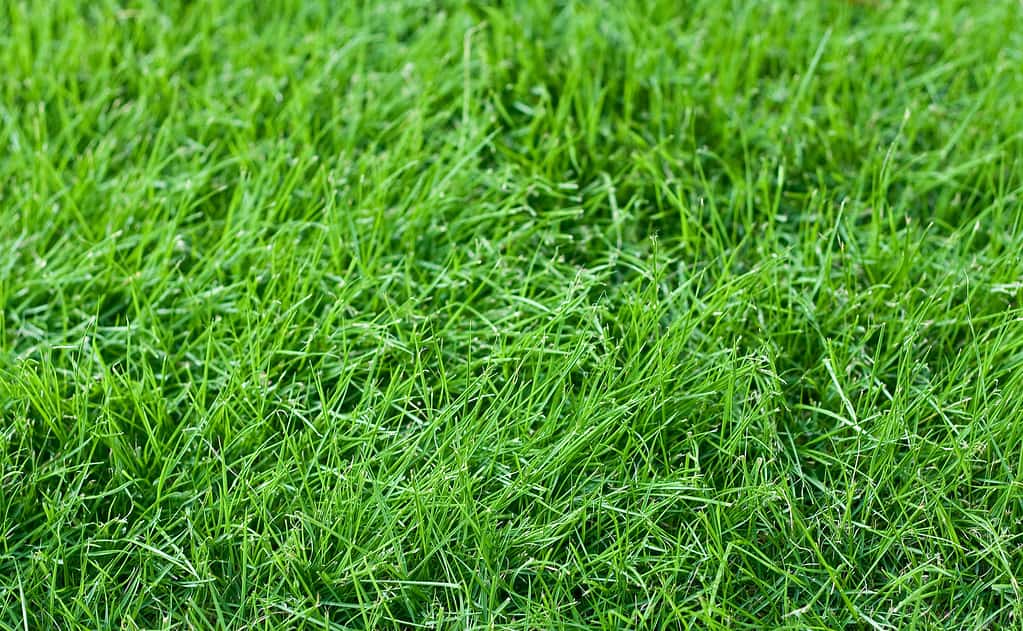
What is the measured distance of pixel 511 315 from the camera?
2.24m

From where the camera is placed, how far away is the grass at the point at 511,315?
1.91 metres

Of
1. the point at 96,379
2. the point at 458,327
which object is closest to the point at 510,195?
the point at 458,327

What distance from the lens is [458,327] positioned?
227 centimetres

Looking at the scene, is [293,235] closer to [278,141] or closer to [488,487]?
[278,141]

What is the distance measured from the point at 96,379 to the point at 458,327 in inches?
28.5

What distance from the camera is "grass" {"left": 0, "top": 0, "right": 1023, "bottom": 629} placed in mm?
1911

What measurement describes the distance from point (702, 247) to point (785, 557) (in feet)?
2.63

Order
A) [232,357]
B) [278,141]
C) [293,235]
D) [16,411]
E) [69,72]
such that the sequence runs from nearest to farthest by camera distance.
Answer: [16,411] → [232,357] → [293,235] → [278,141] → [69,72]

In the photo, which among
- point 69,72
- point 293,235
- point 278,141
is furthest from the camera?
point 69,72

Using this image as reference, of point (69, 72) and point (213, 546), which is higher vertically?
point (69, 72)

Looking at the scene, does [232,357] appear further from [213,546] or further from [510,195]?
[510,195]

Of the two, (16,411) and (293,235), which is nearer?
(16,411)

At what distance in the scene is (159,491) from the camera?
198 cm

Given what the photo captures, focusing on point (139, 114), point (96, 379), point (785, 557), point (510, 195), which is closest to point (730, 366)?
point (785, 557)
